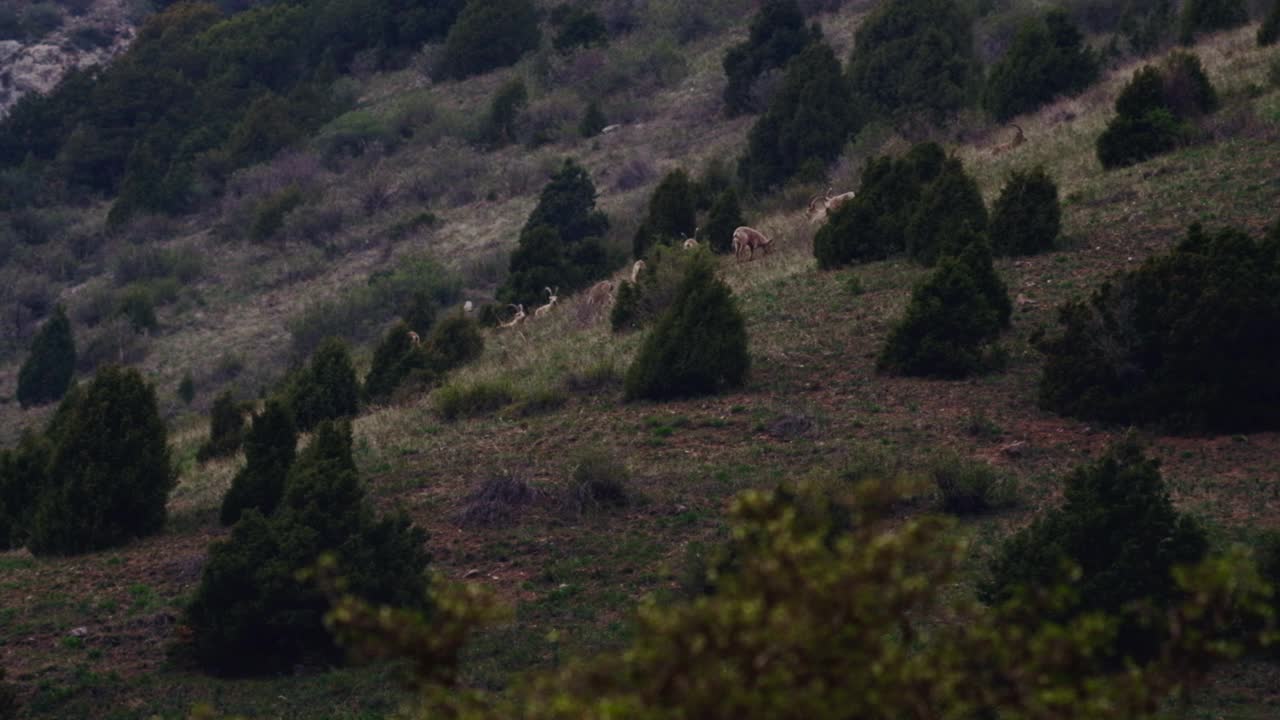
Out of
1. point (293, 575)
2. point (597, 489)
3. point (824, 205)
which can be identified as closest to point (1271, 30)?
point (824, 205)

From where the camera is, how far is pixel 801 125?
3122 centimetres

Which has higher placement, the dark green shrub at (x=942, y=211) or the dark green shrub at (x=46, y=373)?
the dark green shrub at (x=46, y=373)

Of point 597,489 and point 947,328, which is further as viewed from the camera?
point 947,328

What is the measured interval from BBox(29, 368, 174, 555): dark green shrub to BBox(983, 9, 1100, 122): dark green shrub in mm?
17777

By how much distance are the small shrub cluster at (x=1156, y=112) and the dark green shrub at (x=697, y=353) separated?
7.29 metres

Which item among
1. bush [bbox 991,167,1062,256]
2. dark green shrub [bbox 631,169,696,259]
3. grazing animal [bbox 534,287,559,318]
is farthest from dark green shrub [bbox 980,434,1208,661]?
dark green shrub [bbox 631,169,696,259]

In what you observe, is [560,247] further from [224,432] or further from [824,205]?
[224,432]

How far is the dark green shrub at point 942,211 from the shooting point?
63.5 feet

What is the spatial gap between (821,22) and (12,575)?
33.1 m

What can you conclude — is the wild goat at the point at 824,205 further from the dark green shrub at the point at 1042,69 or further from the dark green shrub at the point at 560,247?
the dark green shrub at the point at 560,247

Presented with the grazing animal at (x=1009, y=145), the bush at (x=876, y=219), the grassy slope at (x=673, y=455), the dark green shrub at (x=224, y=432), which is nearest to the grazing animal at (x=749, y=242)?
the grassy slope at (x=673, y=455)

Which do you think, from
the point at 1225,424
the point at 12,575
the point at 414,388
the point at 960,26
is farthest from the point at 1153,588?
the point at 960,26

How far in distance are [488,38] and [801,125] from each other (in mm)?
17954

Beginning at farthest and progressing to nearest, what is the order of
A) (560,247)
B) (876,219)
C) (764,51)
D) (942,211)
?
(764,51)
(560,247)
(876,219)
(942,211)
